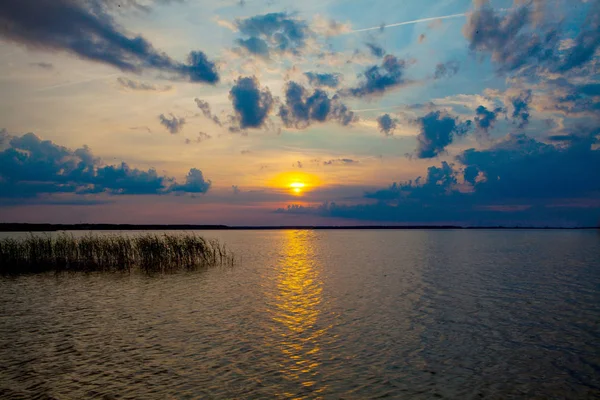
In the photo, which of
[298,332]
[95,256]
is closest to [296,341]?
[298,332]

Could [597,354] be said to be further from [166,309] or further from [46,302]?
[46,302]

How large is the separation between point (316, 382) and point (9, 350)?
37.8 ft

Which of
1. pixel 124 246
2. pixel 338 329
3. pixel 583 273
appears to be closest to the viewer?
pixel 338 329

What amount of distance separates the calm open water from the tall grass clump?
7.55m

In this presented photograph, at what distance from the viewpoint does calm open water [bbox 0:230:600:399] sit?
11.9 metres

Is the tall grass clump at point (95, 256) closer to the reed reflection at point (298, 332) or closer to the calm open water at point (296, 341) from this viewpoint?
the calm open water at point (296, 341)

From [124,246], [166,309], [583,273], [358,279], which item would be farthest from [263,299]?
[583,273]

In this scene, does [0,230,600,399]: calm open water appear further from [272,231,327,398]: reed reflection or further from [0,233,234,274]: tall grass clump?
[0,233,234,274]: tall grass clump

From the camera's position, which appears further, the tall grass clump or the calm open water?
the tall grass clump

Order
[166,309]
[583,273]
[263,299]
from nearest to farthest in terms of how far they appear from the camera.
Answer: [166,309] < [263,299] < [583,273]

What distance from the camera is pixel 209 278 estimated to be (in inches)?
1371

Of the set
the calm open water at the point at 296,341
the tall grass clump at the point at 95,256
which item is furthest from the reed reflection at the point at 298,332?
the tall grass clump at the point at 95,256

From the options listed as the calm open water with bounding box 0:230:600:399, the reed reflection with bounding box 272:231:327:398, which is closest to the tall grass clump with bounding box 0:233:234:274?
the calm open water with bounding box 0:230:600:399

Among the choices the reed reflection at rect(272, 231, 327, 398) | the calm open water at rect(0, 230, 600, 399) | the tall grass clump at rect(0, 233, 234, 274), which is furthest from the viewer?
the tall grass clump at rect(0, 233, 234, 274)
